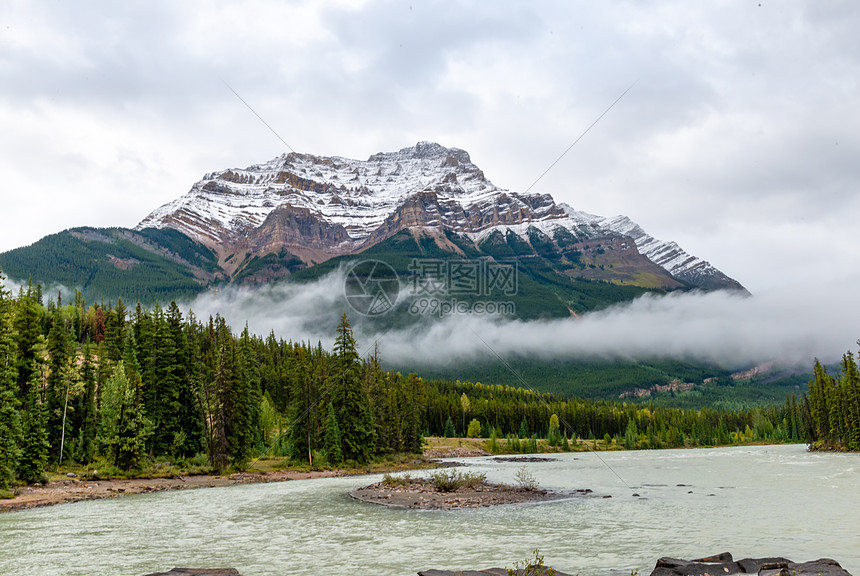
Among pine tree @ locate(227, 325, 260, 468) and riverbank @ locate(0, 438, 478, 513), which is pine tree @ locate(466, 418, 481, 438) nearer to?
riverbank @ locate(0, 438, 478, 513)

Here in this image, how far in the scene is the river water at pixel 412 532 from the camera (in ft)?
67.4

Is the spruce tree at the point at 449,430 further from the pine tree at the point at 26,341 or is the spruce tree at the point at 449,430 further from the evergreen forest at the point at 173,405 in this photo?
the pine tree at the point at 26,341

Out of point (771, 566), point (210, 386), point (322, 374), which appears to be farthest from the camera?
point (322, 374)

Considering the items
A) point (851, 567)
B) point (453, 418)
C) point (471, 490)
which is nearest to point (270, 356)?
point (453, 418)

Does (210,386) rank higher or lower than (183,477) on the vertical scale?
higher

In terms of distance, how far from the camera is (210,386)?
64312mm

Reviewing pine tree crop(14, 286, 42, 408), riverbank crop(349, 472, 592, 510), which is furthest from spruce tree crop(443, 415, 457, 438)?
pine tree crop(14, 286, 42, 408)

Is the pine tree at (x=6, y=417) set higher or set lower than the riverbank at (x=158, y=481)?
higher

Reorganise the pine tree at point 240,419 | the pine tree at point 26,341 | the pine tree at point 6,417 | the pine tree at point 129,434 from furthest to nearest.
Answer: the pine tree at point 240,419 → the pine tree at point 129,434 → the pine tree at point 26,341 → the pine tree at point 6,417

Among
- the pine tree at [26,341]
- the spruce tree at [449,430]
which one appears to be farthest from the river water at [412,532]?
the spruce tree at [449,430]

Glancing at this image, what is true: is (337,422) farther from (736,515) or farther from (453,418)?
(453,418)

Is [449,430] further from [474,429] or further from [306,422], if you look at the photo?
[306,422]

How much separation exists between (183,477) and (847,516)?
51.9m

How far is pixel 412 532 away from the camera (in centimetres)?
2669
